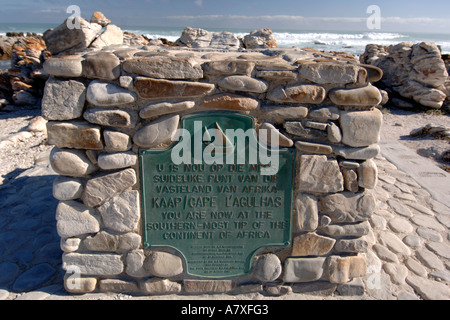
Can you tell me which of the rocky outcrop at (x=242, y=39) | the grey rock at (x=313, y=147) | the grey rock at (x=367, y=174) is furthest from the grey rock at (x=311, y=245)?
the rocky outcrop at (x=242, y=39)

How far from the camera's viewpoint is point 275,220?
218cm

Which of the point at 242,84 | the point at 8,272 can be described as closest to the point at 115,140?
the point at 242,84

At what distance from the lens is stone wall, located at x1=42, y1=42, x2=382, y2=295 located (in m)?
1.92

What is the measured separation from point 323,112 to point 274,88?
1.07ft

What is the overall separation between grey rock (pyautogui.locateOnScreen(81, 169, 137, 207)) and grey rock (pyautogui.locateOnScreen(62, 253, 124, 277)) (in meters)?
0.36

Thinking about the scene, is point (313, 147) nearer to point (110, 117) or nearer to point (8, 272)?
point (110, 117)

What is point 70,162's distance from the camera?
1984 millimetres

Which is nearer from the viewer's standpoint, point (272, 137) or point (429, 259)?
point (272, 137)

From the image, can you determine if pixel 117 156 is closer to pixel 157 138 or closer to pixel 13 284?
pixel 157 138

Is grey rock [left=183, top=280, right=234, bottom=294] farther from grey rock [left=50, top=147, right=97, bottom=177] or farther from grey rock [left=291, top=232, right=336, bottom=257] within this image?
grey rock [left=50, top=147, right=97, bottom=177]

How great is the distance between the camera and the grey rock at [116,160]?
A: 200cm

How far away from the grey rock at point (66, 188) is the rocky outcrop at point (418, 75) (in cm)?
826

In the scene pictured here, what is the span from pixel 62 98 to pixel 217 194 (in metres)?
1.09

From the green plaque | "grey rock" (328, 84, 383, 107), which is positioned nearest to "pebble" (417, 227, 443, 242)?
the green plaque
